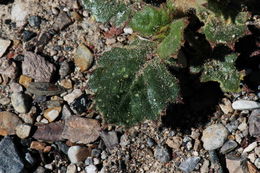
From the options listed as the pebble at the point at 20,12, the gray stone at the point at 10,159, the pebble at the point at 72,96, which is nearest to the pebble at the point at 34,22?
the pebble at the point at 20,12

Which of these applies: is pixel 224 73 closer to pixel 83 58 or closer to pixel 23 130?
→ pixel 83 58

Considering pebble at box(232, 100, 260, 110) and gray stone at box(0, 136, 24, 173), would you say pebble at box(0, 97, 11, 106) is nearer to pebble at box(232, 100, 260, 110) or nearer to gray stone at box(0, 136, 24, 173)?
gray stone at box(0, 136, 24, 173)

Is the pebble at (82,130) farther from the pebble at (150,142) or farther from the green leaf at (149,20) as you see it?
the green leaf at (149,20)

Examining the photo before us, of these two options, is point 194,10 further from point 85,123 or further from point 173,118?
point 85,123

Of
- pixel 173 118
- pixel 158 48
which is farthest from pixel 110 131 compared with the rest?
pixel 158 48

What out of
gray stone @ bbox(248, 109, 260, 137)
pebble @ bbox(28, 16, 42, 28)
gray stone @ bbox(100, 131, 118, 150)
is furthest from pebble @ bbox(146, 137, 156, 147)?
pebble @ bbox(28, 16, 42, 28)

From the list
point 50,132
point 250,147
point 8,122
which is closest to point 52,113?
point 50,132
